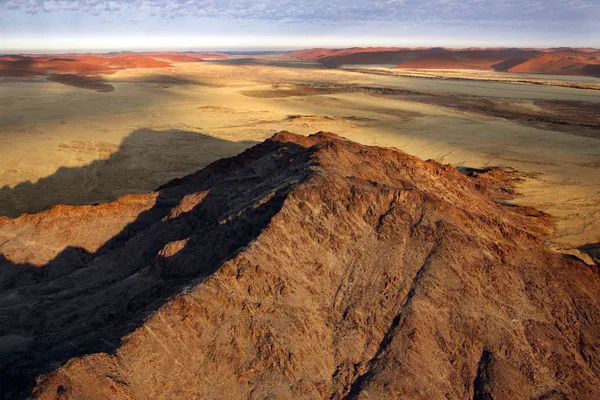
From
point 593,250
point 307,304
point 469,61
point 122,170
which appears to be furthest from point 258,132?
point 469,61

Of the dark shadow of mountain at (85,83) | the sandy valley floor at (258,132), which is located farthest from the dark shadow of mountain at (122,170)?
the dark shadow of mountain at (85,83)

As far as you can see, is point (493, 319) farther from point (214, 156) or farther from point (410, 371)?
point (214, 156)

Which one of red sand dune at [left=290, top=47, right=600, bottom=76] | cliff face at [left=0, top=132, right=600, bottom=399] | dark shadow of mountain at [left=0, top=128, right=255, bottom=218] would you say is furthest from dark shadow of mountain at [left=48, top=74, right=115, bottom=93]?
red sand dune at [left=290, top=47, right=600, bottom=76]

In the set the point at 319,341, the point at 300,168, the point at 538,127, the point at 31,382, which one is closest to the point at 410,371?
the point at 319,341

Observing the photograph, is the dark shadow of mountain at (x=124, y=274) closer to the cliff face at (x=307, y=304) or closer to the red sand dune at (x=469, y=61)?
the cliff face at (x=307, y=304)

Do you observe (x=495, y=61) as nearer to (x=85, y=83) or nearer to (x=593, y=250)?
(x=85, y=83)
